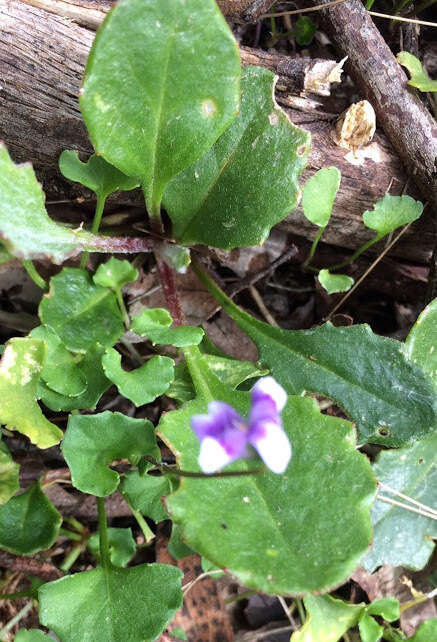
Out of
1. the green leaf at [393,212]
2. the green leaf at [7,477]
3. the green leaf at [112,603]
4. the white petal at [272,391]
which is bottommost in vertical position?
the green leaf at [112,603]

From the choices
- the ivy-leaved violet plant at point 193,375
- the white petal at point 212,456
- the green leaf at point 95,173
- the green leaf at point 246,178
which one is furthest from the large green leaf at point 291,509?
the green leaf at point 95,173

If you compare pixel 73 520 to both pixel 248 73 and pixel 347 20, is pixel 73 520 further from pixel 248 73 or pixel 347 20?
pixel 347 20

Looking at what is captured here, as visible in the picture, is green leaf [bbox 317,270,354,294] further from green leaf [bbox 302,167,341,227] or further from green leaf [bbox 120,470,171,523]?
green leaf [bbox 120,470,171,523]

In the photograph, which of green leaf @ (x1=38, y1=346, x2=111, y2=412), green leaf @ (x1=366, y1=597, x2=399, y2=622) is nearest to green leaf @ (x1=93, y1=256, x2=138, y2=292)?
green leaf @ (x1=38, y1=346, x2=111, y2=412)

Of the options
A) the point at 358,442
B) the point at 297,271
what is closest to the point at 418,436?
the point at 358,442

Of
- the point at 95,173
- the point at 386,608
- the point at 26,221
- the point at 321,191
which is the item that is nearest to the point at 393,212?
the point at 321,191

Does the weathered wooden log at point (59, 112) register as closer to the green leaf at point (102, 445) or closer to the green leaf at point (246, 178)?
the green leaf at point (246, 178)
